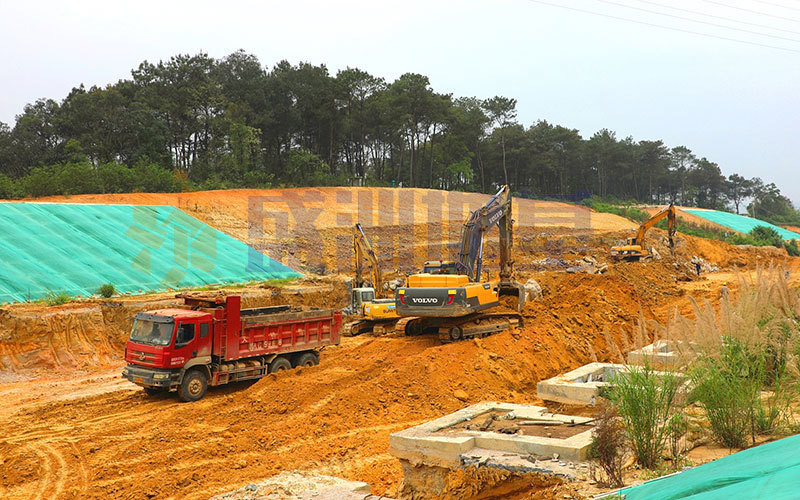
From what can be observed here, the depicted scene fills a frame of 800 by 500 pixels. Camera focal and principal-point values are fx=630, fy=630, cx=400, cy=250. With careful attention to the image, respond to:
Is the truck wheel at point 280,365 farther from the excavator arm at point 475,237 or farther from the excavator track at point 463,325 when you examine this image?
the excavator arm at point 475,237

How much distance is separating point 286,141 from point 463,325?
51.9m

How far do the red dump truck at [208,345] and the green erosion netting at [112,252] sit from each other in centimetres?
836

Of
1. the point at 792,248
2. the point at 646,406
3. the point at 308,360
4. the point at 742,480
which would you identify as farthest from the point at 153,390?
the point at 792,248

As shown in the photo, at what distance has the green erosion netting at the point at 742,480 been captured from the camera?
3.69 meters

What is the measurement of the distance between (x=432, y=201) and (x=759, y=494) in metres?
57.0

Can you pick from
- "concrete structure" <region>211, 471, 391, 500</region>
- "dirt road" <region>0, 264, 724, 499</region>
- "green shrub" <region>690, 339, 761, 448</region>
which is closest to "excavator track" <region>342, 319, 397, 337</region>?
"dirt road" <region>0, 264, 724, 499</region>

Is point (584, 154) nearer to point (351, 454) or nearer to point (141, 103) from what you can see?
point (141, 103)

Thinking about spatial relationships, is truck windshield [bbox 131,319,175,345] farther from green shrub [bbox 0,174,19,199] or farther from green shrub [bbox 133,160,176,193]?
green shrub [bbox 133,160,176,193]

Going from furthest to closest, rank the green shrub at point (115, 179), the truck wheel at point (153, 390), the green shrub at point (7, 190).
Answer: the green shrub at point (115, 179) → the green shrub at point (7, 190) → the truck wheel at point (153, 390)

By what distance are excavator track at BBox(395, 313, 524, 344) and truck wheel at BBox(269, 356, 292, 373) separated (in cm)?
433

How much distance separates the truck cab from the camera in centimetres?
1429

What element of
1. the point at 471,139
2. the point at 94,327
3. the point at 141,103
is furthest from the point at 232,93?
the point at 94,327

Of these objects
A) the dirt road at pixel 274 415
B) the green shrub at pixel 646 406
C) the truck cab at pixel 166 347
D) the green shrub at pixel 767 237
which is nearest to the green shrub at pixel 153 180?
the dirt road at pixel 274 415

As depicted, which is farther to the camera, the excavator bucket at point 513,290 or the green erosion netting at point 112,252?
the green erosion netting at point 112,252
